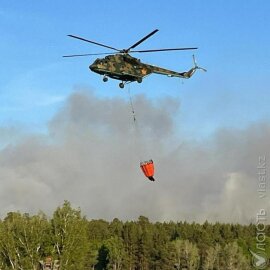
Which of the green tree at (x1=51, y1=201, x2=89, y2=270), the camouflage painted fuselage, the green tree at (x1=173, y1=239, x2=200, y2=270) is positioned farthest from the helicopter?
the green tree at (x1=173, y1=239, x2=200, y2=270)

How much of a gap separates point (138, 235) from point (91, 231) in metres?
27.2

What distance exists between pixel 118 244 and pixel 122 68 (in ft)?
350

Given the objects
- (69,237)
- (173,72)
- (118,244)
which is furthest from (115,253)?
(173,72)

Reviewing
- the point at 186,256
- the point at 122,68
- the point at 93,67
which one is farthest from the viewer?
the point at 186,256

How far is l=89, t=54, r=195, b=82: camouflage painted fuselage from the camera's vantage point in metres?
42.0

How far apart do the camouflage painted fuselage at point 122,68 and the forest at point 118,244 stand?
4674 centimetres

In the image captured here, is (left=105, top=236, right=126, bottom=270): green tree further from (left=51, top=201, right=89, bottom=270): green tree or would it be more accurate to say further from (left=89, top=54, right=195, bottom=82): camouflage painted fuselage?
(left=89, top=54, right=195, bottom=82): camouflage painted fuselage

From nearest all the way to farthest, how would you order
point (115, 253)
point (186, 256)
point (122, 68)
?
point (122, 68) → point (186, 256) → point (115, 253)

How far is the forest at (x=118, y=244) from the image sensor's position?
8700 cm

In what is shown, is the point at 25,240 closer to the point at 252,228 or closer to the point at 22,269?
the point at 22,269

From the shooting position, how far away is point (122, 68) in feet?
141

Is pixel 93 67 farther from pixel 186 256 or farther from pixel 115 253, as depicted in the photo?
pixel 186 256

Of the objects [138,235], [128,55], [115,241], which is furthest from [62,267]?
[138,235]

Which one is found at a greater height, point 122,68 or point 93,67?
point 122,68
